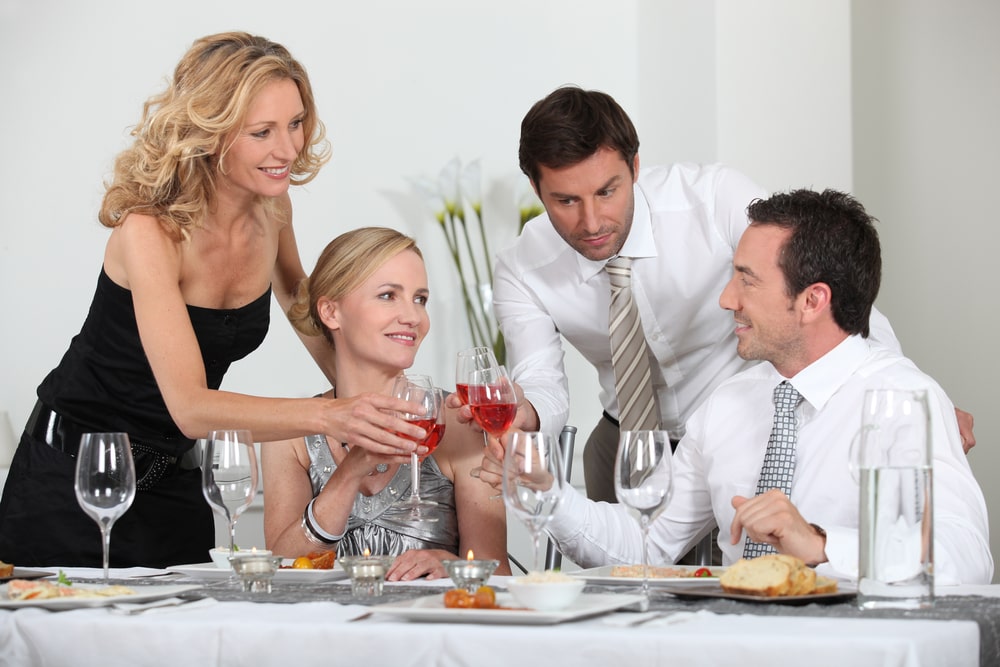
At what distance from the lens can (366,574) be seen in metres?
1.50

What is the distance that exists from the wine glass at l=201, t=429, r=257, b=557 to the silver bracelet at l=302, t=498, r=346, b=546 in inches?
22.6

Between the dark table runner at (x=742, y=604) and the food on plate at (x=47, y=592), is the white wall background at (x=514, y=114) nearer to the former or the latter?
the dark table runner at (x=742, y=604)

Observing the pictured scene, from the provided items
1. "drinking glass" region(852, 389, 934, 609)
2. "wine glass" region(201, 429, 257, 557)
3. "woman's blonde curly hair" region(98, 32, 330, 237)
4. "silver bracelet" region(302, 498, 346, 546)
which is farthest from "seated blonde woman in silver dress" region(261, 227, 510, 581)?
"drinking glass" region(852, 389, 934, 609)

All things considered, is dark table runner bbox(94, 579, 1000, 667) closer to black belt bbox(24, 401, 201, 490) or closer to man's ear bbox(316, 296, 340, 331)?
black belt bbox(24, 401, 201, 490)

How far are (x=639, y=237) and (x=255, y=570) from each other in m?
1.50

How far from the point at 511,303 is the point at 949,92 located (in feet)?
5.90

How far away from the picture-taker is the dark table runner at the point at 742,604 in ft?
3.96

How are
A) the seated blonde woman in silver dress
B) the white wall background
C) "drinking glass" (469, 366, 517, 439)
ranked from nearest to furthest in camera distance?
1. "drinking glass" (469, 366, 517, 439)
2. the seated blonde woman in silver dress
3. the white wall background

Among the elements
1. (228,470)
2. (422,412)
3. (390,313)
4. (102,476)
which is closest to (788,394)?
(422,412)

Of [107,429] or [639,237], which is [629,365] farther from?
[107,429]

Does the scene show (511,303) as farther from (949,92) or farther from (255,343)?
(949,92)

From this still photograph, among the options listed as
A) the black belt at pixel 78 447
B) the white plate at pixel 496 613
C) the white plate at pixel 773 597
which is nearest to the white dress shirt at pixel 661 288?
the black belt at pixel 78 447

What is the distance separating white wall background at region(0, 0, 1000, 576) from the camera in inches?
144

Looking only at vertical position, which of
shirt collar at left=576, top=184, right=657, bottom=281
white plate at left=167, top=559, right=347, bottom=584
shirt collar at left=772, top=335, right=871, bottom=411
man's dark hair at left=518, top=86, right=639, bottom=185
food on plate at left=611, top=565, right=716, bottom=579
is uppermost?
man's dark hair at left=518, top=86, right=639, bottom=185
